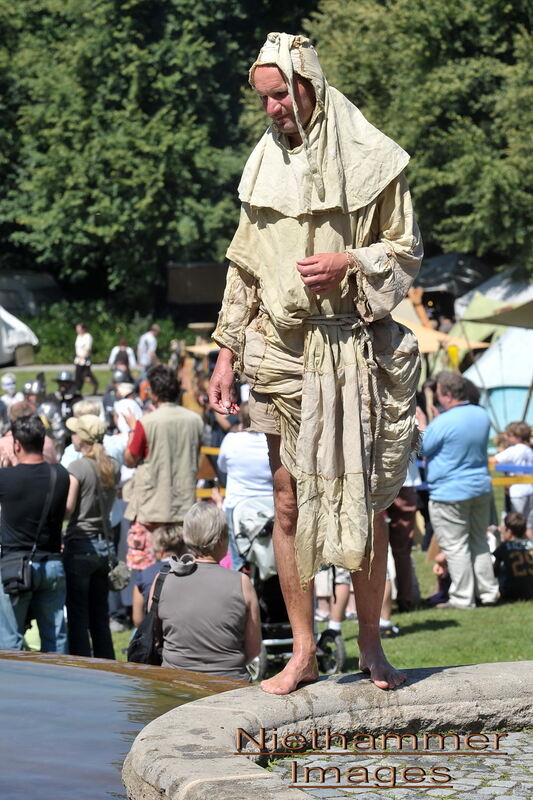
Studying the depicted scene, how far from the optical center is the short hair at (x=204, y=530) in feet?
22.2

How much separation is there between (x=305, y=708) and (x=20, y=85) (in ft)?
148

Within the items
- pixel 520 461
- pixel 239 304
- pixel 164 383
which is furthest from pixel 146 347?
pixel 239 304

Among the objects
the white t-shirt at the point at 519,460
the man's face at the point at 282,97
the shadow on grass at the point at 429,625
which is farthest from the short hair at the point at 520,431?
the man's face at the point at 282,97

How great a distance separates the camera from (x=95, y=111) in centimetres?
4444

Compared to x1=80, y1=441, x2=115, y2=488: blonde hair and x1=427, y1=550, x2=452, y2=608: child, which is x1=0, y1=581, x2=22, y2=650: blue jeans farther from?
x1=427, y1=550, x2=452, y2=608: child

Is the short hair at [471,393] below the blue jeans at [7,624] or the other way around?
the other way around

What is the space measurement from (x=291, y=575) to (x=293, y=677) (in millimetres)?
366

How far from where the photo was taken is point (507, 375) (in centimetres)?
2620

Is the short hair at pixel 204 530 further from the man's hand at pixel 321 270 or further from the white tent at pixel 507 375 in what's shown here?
the white tent at pixel 507 375

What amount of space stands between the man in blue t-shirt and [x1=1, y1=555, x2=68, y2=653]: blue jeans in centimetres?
459

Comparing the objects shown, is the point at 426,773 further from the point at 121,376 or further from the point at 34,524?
the point at 121,376

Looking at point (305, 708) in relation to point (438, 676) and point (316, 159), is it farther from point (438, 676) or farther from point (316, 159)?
point (316, 159)

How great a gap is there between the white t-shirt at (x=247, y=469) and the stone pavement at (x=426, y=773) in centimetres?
566

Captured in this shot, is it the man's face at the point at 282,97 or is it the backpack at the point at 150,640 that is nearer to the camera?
the man's face at the point at 282,97
